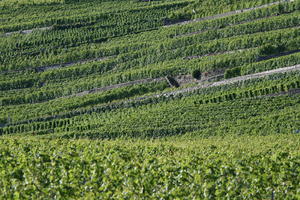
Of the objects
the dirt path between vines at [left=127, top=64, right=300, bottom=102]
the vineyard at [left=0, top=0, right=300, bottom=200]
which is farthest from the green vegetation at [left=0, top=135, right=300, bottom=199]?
the dirt path between vines at [left=127, top=64, right=300, bottom=102]

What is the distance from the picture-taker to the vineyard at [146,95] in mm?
32344

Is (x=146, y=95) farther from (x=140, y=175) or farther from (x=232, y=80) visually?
(x=140, y=175)

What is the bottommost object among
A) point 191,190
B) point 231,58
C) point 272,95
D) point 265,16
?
point 191,190

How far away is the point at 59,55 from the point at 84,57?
310 centimetres

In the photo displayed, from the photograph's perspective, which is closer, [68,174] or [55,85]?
[68,174]

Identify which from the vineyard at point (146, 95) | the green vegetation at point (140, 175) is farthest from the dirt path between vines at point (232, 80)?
the green vegetation at point (140, 175)

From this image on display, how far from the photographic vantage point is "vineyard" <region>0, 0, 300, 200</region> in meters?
32.3

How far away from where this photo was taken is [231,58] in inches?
2367

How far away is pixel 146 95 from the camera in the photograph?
59.3m

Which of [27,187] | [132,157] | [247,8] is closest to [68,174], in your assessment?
[27,187]

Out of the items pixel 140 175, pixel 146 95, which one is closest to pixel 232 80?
pixel 146 95

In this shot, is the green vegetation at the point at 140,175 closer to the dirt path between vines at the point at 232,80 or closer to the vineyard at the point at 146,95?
the vineyard at the point at 146,95

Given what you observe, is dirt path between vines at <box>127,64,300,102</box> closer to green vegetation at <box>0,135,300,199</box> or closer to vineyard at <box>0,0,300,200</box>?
vineyard at <box>0,0,300,200</box>

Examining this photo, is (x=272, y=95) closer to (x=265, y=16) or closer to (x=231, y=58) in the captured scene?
(x=231, y=58)
